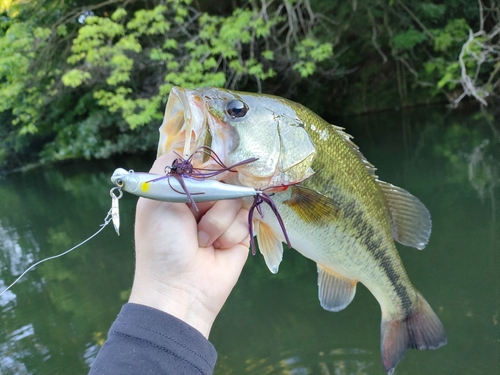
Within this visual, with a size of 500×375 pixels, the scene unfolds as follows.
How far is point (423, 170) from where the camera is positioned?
26.6 feet

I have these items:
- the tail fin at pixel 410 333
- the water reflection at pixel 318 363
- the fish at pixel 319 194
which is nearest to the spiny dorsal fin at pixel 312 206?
the fish at pixel 319 194

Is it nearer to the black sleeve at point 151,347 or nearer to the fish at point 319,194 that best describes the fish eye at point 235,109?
the fish at point 319,194

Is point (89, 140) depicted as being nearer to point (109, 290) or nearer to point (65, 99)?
point (65, 99)

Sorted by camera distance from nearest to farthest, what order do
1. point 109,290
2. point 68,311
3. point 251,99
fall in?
point 251,99 < point 68,311 < point 109,290

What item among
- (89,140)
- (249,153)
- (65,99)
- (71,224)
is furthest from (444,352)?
(65,99)

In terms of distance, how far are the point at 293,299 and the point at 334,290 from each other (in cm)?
253

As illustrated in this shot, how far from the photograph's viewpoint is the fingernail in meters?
1.51

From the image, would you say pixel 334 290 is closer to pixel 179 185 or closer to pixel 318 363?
pixel 179 185

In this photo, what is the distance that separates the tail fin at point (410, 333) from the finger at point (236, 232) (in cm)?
108

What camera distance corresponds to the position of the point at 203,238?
152 centimetres

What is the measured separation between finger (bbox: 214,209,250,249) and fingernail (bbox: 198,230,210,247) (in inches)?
3.7

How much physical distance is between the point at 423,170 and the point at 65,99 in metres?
→ 13.1

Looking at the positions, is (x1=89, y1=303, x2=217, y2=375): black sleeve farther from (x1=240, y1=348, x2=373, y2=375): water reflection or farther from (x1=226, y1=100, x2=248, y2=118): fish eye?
(x1=240, y1=348, x2=373, y2=375): water reflection

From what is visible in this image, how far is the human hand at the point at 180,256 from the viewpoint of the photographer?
4.62ft
